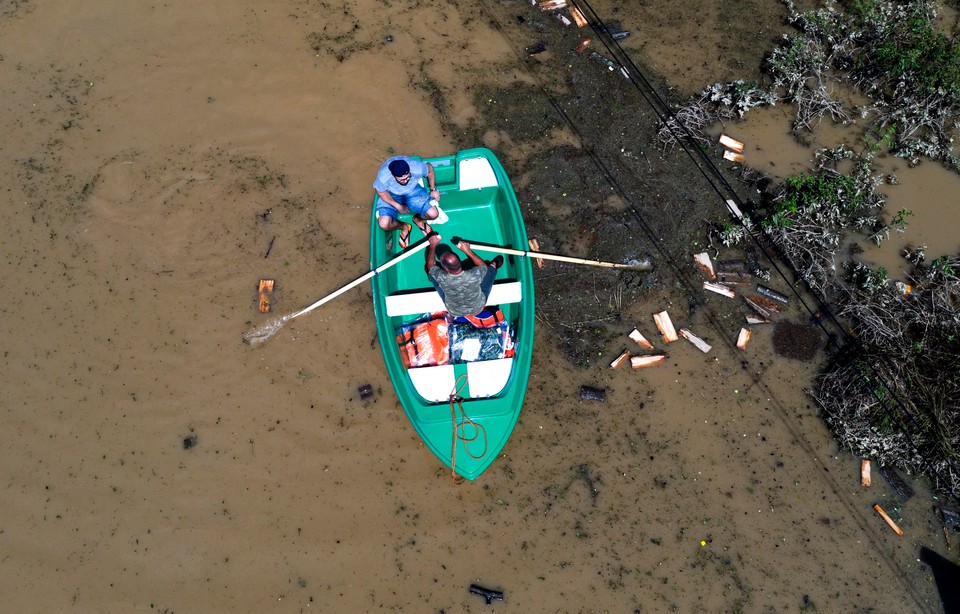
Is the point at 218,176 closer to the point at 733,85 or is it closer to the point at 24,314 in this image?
the point at 24,314

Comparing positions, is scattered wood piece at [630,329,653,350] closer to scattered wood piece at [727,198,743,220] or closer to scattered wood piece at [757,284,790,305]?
scattered wood piece at [757,284,790,305]

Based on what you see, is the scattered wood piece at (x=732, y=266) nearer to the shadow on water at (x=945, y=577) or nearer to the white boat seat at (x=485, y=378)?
the white boat seat at (x=485, y=378)

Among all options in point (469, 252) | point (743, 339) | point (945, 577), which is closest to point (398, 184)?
point (469, 252)

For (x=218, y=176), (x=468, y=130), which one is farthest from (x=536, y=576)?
(x=218, y=176)

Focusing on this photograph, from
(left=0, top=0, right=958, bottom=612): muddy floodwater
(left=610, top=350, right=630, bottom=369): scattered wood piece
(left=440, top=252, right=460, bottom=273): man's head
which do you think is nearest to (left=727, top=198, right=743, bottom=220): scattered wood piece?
(left=0, top=0, right=958, bottom=612): muddy floodwater

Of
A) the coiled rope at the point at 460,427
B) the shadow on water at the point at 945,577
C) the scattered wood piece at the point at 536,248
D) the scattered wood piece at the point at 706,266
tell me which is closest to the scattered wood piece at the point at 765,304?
the scattered wood piece at the point at 706,266

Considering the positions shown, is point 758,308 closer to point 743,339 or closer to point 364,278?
point 743,339
